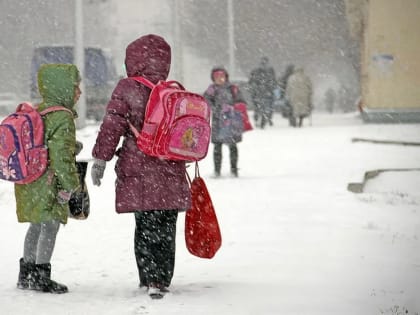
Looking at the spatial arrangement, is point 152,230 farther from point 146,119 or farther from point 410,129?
point 410,129

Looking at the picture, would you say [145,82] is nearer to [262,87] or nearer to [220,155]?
[220,155]

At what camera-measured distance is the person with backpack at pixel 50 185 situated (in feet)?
16.1

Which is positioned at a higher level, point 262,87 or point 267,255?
point 262,87

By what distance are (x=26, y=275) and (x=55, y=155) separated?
0.78 metres

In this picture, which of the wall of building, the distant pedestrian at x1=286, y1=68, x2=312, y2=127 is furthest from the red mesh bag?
the distant pedestrian at x1=286, y1=68, x2=312, y2=127

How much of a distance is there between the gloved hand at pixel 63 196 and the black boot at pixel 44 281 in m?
0.40

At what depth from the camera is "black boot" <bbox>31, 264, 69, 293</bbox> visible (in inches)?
200

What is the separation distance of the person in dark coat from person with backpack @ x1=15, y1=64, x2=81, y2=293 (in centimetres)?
20

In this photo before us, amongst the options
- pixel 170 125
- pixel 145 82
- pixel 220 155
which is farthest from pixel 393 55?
pixel 170 125

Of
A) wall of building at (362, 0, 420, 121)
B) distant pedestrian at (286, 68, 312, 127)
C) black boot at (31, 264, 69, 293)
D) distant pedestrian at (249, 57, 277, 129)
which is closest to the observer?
black boot at (31, 264, 69, 293)

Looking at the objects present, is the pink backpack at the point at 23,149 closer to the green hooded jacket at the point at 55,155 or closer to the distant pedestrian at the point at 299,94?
the green hooded jacket at the point at 55,155

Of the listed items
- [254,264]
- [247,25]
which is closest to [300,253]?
[254,264]

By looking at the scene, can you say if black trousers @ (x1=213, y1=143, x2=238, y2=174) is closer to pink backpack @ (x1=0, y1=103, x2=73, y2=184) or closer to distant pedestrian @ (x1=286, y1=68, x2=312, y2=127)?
pink backpack @ (x1=0, y1=103, x2=73, y2=184)

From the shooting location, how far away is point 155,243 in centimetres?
498
